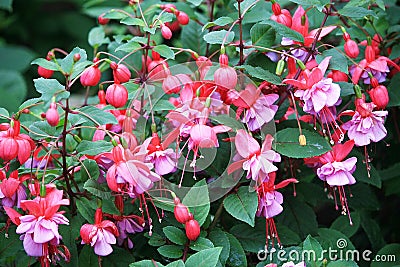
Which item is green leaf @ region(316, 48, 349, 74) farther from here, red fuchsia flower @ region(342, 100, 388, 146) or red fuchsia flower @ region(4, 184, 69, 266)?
red fuchsia flower @ region(4, 184, 69, 266)

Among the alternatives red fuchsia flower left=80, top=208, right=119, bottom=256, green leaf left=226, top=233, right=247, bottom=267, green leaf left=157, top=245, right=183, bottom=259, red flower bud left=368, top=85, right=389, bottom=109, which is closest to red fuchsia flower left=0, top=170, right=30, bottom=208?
red fuchsia flower left=80, top=208, right=119, bottom=256

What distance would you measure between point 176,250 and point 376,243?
0.49 m

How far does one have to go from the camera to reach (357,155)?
1032 millimetres

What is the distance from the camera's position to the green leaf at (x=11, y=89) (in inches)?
91.3

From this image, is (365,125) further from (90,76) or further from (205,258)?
(90,76)

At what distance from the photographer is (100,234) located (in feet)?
2.84

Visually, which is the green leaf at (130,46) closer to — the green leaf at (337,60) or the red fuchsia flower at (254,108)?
the red fuchsia flower at (254,108)

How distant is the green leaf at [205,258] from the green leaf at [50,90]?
0.92ft

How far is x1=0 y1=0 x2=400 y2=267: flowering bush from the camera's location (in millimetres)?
861

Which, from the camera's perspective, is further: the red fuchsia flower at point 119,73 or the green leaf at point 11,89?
the green leaf at point 11,89

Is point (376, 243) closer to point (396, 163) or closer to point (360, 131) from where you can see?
point (396, 163)

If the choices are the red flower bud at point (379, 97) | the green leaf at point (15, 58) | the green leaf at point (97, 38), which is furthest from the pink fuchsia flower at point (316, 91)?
the green leaf at point (15, 58)

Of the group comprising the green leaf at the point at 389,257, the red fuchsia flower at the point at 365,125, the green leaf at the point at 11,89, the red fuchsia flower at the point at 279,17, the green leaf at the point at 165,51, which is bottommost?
the green leaf at the point at 11,89

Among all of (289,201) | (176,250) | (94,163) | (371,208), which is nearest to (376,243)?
(371,208)
